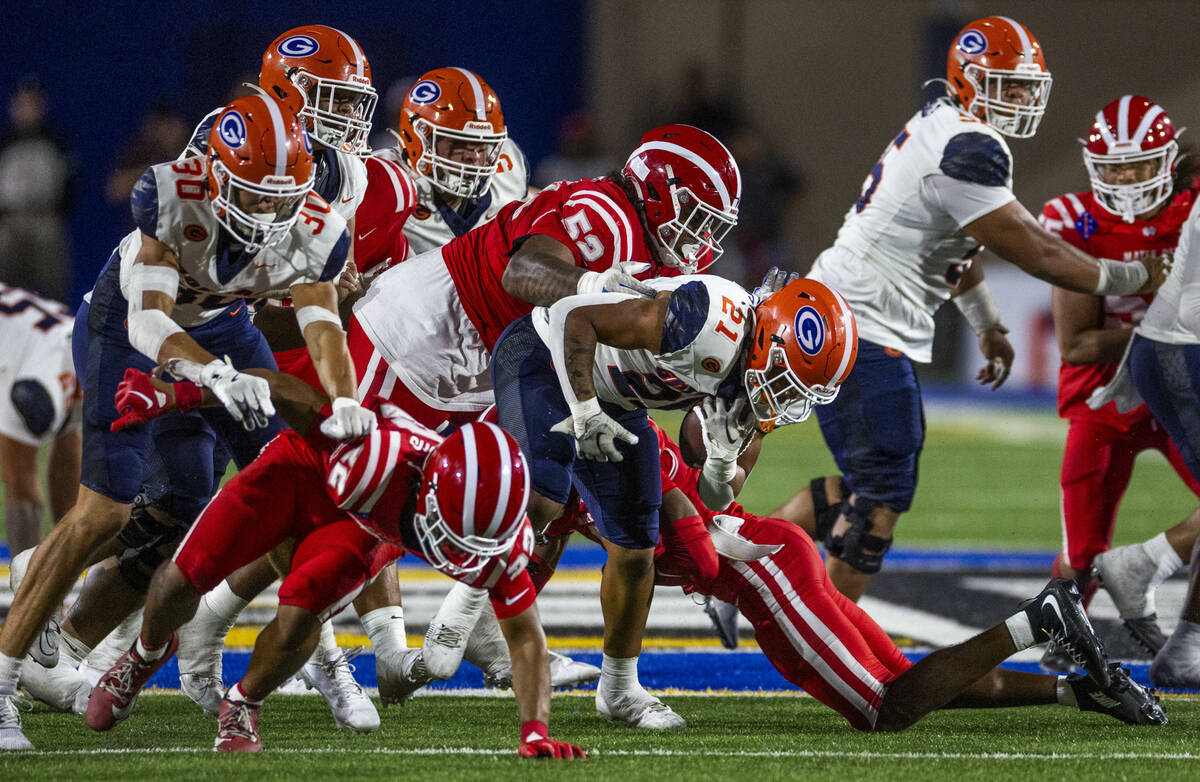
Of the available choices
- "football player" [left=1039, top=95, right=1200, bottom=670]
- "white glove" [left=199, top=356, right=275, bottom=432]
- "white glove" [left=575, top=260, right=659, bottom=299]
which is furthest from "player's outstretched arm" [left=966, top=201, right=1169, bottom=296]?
"white glove" [left=199, top=356, right=275, bottom=432]

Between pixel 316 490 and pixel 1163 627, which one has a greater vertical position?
pixel 316 490

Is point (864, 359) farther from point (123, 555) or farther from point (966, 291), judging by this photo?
point (123, 555)

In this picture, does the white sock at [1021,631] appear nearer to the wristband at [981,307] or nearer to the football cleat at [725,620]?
the football cleat at [725,620]

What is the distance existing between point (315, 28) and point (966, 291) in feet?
8.08

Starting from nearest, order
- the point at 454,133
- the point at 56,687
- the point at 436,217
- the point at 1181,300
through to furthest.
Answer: the point at 56,687 → the point at 1181,300 → the point at 454,133 → the point at 436,217

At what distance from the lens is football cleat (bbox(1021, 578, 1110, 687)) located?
408 cm

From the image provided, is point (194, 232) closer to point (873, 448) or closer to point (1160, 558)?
point (873, 448)

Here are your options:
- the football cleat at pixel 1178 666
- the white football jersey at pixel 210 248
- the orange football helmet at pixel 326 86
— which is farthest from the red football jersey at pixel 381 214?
the football cleat at pixel 1178 666

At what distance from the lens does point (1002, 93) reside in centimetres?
562

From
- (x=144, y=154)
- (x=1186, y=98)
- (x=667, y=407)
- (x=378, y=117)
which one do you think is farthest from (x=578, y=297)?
(x=1186, y=98)

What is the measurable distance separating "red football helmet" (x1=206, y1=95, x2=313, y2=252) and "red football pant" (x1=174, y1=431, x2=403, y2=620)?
561 millimetres

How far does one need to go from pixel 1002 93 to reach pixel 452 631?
9.27 ft

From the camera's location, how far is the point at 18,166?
1390 centimetres

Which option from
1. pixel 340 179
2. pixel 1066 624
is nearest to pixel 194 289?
pixel 340 179
